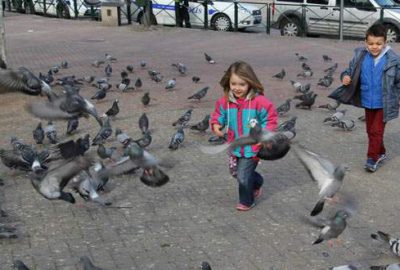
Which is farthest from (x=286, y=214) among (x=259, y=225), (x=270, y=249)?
(x=270, y=249)

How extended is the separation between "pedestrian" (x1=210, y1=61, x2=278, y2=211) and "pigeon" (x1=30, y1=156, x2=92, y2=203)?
124 centimetres

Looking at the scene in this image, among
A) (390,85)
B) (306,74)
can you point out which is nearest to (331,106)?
(306,74)

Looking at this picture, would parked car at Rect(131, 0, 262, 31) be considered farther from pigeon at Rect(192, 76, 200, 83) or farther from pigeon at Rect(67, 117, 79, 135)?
pigeon at Rect(67, 117, 79, 135)

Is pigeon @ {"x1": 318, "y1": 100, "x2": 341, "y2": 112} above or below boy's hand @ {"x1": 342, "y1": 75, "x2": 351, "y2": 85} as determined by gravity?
below

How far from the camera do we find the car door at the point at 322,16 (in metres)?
19.8

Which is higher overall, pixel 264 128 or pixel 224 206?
pixel 264 128

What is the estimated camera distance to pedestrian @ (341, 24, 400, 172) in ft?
20.9

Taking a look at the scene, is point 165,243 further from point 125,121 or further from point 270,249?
point 125,121

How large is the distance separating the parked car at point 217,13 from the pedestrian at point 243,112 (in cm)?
1686

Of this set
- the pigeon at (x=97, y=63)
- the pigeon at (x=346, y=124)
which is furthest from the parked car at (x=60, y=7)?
the pigeon at (x=346, y=124)

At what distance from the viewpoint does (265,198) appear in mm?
6043

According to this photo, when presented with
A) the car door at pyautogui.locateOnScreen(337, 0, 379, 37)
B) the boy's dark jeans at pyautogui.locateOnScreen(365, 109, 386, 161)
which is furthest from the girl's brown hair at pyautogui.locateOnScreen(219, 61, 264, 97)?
the car door at pyautogui.locateOnScreen(337, 0, 379, 37)

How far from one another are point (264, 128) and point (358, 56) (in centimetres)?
199

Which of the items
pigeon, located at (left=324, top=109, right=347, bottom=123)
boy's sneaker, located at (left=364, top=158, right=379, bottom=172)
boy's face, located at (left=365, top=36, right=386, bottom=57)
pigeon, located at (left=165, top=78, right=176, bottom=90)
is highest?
boy's face, located at (left=365, top=36, right=386, bottom=57)
